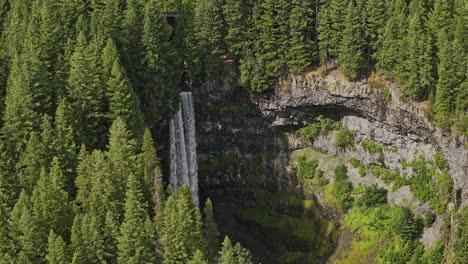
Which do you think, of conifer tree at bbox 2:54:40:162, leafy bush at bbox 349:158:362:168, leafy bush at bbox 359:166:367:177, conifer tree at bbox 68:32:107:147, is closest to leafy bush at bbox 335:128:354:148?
leafy bush at bbox 349:158:362:168

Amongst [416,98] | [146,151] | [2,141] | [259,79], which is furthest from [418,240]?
[2,141]

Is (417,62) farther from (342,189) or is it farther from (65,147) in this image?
(65,147)

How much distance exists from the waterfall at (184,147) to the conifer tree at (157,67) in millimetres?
3837

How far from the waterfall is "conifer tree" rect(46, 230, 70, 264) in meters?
34.2

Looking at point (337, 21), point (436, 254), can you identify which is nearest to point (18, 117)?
point (337, 21)

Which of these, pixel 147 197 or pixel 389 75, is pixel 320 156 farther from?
pixel 147 197

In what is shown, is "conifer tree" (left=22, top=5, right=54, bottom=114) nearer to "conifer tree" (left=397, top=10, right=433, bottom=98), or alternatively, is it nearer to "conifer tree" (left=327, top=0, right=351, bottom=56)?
"conifer tree" (left=327, top=0, right=351, bottom=56)

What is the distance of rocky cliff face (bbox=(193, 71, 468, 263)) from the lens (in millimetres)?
107125

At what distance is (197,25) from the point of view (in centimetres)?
11444

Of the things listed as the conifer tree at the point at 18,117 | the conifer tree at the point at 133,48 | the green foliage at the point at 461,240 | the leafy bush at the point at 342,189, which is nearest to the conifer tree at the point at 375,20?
the leafy bush at the point at 342,189

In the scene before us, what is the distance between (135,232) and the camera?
78.0 metres

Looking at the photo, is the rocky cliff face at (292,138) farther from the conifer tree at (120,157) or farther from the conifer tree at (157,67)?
the conifer tree at (120,157)

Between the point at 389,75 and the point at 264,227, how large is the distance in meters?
29.1

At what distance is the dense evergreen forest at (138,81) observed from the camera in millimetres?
79250
